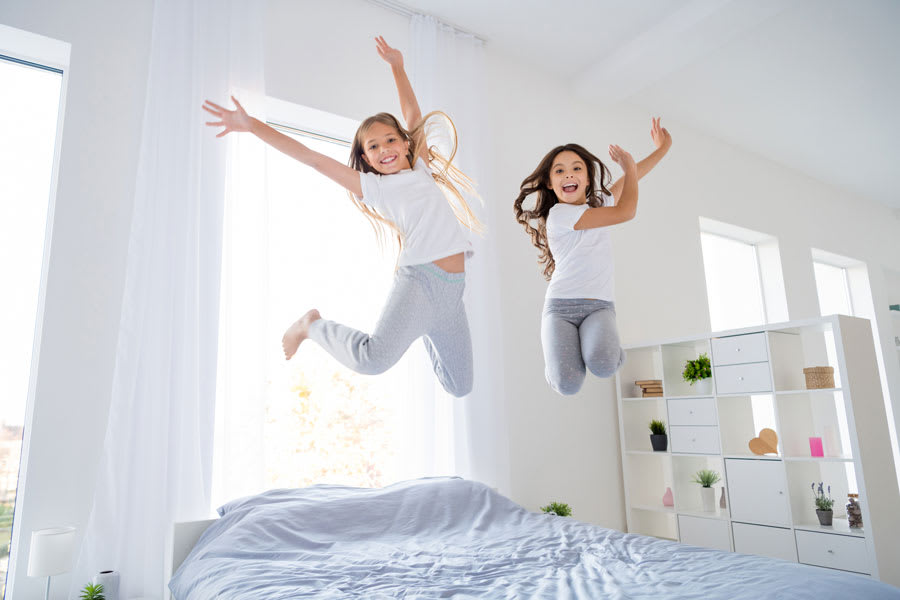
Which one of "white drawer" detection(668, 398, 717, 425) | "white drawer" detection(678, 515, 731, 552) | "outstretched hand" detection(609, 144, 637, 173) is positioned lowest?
"white drawer" detection(678, 515, 731, 552)

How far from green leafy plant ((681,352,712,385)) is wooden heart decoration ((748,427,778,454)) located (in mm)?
435

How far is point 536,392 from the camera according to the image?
12.1ft

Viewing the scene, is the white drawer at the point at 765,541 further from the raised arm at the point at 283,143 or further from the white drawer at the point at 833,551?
the raised arm at the point at 283,143

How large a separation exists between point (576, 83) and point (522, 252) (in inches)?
56.6

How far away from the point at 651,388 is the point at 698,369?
37 centimetres

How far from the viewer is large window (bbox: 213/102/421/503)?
3.20m

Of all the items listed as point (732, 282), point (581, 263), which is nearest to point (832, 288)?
point (732, 282)

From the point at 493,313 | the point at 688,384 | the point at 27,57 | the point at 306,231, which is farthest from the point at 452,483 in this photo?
the point at 27,57

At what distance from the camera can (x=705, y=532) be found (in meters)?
3.40

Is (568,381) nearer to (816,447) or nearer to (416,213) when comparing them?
(416,213)

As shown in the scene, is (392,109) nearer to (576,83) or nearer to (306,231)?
(306,231)

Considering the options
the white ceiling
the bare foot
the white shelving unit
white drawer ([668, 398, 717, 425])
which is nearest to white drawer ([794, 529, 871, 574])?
the white shelving unit

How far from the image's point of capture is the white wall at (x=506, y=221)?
7.77 ft

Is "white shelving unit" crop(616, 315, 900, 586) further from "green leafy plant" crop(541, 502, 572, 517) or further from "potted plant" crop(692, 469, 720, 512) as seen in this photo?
"green leafy plant" crop(541, 502, 572, 517)
